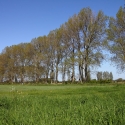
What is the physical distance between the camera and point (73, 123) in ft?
11.0

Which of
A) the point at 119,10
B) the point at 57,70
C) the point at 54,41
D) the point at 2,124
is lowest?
the point at 2,124

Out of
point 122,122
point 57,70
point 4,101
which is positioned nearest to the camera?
point 122,122

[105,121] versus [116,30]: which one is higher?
[116,30]

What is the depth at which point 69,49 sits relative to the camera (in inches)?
1764

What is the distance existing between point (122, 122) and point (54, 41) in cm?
4682

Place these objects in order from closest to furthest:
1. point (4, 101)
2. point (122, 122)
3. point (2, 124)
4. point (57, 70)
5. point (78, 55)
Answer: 1. point (122, 122)
2. point (2, 124)
3. point (4, 101)
4. point (78, 55)
5. point (57, 70)

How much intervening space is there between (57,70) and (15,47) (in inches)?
784

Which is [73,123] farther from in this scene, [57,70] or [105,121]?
[57,70]

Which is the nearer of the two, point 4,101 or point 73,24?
point 4,101

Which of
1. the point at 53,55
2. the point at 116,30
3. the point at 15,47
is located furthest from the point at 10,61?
the point at 116,30

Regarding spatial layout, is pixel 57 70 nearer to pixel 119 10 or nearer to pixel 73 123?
pixel 119 10

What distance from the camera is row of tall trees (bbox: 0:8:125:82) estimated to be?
126ft

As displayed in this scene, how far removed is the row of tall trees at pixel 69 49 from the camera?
3844cm

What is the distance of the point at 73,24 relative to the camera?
42.9 m
